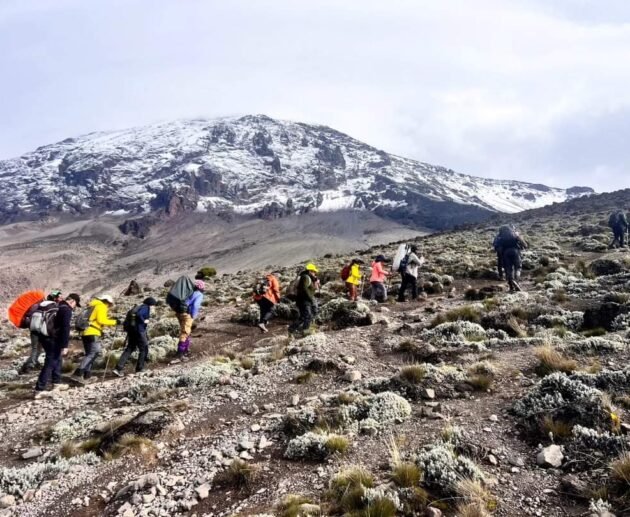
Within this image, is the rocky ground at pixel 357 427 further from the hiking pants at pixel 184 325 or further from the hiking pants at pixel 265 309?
the hiking pants at pixel 265 309

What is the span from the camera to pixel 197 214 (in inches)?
6260

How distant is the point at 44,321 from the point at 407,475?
8.30 metres

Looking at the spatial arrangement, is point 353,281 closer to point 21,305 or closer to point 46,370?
point 46,370

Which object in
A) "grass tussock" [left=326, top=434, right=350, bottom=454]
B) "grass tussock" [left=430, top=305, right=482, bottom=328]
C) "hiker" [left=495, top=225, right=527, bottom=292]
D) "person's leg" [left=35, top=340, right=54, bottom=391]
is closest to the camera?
"grass tussock" [left=326, top=434, right=350, bottom=454]

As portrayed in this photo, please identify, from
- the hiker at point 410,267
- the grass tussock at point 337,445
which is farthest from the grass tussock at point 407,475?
the hiker at point 410,267

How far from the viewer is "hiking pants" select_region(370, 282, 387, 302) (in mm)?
16172

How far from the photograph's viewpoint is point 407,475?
5066mm

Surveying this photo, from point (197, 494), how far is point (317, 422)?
1844mm

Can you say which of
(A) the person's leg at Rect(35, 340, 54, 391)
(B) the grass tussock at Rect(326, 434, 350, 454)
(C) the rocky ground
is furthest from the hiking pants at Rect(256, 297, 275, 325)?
(B) the grass tussock at Rect(326, 434, 350, 454)

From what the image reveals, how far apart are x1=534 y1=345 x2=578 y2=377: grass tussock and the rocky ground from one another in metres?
0.02

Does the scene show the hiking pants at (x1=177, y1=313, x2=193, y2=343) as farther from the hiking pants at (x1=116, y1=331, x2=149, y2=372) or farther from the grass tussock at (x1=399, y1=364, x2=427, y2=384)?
the grass tussock at (x1=399, y1=364, x2=427, y2=384)

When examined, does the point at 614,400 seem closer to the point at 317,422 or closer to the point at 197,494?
the point at 317,422

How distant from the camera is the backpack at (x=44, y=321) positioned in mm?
9906

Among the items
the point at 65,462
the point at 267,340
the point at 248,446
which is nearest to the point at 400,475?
the point at 248,446
